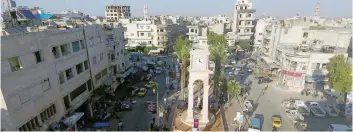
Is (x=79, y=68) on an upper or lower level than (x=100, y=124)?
upper

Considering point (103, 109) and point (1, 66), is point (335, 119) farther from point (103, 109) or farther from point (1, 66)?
point (1, 66)

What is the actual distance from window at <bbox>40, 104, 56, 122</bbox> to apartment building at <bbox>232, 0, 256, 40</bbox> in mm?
68551

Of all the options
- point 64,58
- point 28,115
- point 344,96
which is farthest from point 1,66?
point 344,96

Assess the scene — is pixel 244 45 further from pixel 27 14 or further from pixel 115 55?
pixel 27 14

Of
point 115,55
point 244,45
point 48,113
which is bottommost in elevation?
point 48,113

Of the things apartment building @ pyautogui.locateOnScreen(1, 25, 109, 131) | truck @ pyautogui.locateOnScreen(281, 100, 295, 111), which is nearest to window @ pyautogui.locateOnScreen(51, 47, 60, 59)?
apartment building @ pyautogui.locateOnScreen(1, 25, 109, 131)

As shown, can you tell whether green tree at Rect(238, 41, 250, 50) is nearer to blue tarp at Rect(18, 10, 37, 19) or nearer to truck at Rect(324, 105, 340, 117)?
truck at Rect(324, 105, 340, 117)

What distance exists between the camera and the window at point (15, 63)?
765 inches

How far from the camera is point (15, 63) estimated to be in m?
19.9

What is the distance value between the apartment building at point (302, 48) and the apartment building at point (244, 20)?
45.9 feet

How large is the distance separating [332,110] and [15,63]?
142 feet

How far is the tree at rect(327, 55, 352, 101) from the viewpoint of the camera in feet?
99.7

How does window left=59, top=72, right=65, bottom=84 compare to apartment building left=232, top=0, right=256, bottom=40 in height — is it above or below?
below

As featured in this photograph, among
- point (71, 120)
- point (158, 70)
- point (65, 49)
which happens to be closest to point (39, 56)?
point (65, 49)
